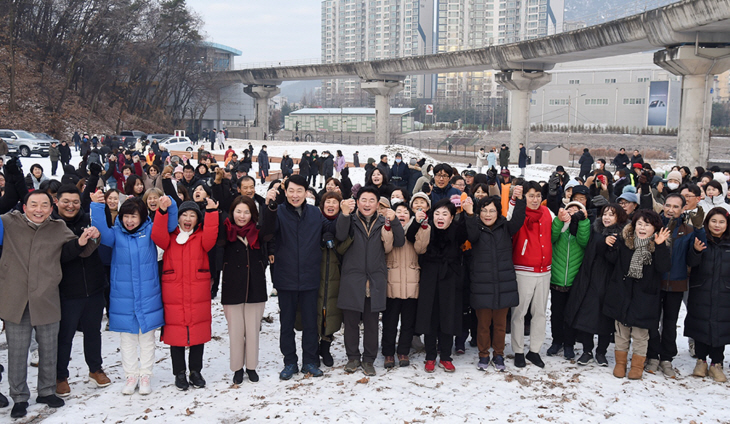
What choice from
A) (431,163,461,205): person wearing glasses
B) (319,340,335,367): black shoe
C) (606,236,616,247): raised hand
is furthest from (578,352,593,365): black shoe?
(431,163,461,205): person wearing glasses

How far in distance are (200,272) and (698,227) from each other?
4593mm

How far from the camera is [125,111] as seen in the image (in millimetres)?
53188

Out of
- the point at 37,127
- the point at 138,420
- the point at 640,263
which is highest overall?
the point at 37,127

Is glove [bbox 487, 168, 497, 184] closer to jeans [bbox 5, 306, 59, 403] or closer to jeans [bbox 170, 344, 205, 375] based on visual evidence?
jeans [bbox 170, 344, 205, 375]

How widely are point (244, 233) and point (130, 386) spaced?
5.40ft

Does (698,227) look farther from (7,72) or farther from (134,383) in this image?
(7,72)

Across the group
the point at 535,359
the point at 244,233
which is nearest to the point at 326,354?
the point at 244,233

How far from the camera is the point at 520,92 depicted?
118ft

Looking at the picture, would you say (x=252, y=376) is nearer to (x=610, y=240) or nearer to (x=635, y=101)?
(x=610, y=240)

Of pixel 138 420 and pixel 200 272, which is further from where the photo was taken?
pixel 200 272

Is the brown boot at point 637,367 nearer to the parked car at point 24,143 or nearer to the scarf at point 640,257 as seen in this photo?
the scarf at point 640,257

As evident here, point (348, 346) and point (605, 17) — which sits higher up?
point (605, 17)

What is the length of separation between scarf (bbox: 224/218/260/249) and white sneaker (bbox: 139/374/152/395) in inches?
55.7

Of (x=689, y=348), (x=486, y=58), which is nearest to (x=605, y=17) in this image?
(x=486, y=58)
